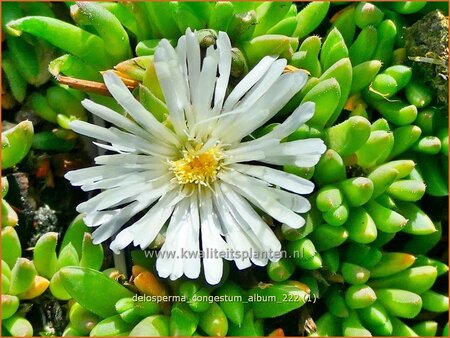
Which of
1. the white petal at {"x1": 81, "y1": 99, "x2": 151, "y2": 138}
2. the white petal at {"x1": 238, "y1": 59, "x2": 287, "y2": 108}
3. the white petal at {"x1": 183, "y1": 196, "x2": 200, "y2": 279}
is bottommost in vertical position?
the white petal at {"x1": 183, "y1": 196, "x2": 200, "y2": 279}

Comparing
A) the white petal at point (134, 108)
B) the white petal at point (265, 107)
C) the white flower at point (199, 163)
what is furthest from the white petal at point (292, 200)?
the white petal at point (134, 108)

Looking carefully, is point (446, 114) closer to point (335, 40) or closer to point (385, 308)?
point (335, 40)

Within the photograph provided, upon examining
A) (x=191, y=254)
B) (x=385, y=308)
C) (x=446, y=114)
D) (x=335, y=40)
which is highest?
(x=335, y=40)

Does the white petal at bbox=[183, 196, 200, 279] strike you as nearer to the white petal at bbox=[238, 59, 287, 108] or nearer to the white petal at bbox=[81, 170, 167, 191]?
the white petal at bbox=[81, 170, 167, 191]

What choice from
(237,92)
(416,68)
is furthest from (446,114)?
(237,92)

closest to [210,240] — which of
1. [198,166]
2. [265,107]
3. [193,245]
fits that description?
[193,245]

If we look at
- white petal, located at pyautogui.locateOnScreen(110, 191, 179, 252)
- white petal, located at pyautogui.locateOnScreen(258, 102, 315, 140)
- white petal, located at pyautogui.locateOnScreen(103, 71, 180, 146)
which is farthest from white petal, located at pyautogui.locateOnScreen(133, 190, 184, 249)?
white petal, located at pyautogui.locateOnScreen(258, 102, 315, 140)

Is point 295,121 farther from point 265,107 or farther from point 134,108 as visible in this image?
point 134,108
